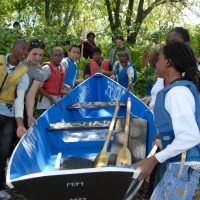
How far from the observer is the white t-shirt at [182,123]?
2045 mm

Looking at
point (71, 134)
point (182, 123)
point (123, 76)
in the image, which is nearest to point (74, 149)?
point (71, 134)

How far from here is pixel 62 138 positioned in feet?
16.4

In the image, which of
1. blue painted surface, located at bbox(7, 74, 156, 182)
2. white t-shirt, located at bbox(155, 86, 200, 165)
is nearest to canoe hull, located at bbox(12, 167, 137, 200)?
blue painted surface, located at bbox(7, 74, 156, 182)

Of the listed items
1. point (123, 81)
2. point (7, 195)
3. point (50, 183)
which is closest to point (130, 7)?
point (123, 81)

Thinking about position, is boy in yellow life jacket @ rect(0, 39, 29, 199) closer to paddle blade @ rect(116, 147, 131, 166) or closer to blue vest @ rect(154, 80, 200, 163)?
paddle blade @ rect(116, 147, 131, 166)

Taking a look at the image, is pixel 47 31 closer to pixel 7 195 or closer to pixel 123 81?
pixel 123 81

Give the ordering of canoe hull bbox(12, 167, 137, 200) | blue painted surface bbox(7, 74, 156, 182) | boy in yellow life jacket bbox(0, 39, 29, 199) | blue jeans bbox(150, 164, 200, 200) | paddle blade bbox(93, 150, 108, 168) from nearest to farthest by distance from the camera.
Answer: blue jeans bbox(150, 164, 200, 200), canoe hull bbox(12, 167, 137, 200), blue painted surface bbox(7, 74, 156, 182), paddle blade bbox(93, 150, 108, 168), boy in yellow life jacket bbox(0, 39, 29, 199)

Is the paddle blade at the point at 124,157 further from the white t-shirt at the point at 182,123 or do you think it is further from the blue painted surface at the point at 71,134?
the white t-shirt at the point at 182,123

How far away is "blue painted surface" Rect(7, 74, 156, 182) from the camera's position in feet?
11.8

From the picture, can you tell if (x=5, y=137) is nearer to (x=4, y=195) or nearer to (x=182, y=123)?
(x=4, y=195)

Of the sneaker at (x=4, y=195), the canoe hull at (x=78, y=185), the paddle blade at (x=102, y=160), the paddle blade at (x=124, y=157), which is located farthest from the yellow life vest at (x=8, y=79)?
the canoe hull at (x=78, y=185)

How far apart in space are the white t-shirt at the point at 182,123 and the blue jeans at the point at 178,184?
0.12 meters

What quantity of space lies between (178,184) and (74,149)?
2.81 meters

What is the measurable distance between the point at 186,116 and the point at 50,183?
1.10 m
